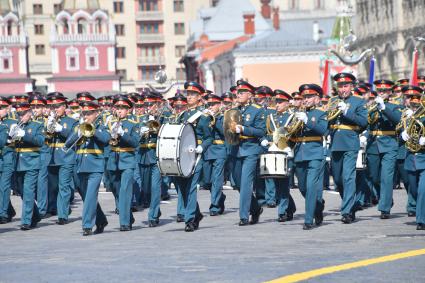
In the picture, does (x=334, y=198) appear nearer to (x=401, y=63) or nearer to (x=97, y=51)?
(x=401, y=63)

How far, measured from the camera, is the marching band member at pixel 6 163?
68.8 ft

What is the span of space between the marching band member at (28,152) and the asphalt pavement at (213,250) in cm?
48

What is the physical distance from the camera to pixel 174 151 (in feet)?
57.6

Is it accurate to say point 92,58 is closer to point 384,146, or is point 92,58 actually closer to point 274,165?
point 384,146

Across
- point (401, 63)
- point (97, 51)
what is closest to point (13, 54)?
point (97, 51)

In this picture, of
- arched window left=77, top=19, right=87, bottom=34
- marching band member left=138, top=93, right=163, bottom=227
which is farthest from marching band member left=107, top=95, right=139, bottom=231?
arched window left=77, top=19, right=87, bottom=34

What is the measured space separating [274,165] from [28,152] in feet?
13.2

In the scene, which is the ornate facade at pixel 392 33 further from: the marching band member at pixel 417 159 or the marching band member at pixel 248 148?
the marching band member at pixel 417 159

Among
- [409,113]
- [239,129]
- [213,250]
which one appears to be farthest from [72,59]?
[213,250]

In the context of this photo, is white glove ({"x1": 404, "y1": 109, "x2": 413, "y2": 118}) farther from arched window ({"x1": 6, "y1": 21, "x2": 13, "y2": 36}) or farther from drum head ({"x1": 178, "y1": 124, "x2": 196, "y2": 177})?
arched window ({"x1": 6, "y1": 21, "x2": 13, "y2": 36})

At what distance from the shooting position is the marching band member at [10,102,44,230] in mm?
19844

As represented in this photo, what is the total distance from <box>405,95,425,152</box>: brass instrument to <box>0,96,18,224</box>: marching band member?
6625 millimetres

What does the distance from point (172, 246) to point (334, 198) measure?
8.28m

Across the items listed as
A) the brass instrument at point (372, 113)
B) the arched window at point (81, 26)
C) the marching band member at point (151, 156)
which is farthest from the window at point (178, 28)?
the brass instrument at point (372, 113)
